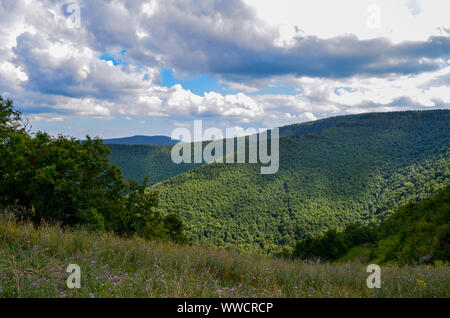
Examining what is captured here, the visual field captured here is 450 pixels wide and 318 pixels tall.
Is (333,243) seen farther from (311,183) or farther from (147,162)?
(147,162)

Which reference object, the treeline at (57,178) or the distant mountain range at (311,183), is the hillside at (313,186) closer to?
the distant mountain range at (311,183)

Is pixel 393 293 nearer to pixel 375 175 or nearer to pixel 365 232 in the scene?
pixel 365 232

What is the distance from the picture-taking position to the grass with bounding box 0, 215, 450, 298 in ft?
10.6

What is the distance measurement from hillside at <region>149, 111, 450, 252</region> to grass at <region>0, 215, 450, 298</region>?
205 ft

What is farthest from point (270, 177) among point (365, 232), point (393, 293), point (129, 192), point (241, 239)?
point (393, 293)

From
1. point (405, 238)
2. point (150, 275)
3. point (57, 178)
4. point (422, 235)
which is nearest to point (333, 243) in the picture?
point (405, 238)

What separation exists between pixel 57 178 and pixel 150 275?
1192cm

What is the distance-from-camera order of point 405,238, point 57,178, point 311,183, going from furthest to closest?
point 311,183 → point 405,238 → point 57,178

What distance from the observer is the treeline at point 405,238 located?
54.2ft

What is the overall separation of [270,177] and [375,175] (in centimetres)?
4955

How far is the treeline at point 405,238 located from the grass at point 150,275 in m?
10.9

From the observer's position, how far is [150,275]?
385 cm

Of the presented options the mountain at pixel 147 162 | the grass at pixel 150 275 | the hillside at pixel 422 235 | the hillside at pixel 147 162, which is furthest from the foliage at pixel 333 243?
the mountain at pixel 147 162
